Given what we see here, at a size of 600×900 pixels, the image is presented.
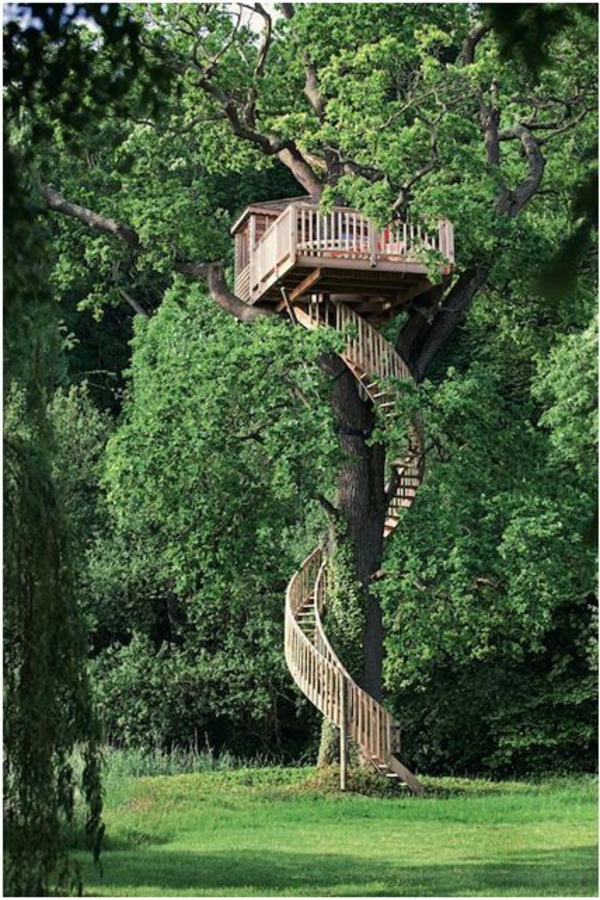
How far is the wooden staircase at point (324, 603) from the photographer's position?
15281 millimetres

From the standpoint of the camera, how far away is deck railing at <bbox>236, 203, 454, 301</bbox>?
15.1m

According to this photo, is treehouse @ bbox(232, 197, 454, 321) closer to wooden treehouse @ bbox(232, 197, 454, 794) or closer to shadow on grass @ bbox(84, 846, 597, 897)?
wooden treehouse @ bbox(232, 197, 454, 794)

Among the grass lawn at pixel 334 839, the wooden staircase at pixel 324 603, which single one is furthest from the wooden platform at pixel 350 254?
the grass lawn at pixel 334 839

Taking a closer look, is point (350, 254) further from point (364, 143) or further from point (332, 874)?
point (332, 874)

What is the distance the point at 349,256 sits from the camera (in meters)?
15.3

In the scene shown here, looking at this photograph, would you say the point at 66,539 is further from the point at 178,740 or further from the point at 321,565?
the point at 178,740

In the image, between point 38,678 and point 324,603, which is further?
point 324,603

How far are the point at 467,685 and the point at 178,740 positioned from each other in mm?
4103

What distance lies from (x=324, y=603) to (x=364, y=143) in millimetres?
5278

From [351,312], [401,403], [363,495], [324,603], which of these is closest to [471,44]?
[351,312]

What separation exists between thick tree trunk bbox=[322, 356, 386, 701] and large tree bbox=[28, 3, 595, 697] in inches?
0.8

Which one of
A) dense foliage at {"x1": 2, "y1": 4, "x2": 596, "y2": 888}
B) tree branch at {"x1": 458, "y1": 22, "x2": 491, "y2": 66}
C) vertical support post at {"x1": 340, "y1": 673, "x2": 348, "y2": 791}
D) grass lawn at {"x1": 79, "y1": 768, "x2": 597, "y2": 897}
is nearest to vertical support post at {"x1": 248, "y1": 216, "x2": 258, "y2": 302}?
dense foliage at {"x1": 2, "y1": 4, "x2": 596, "y2": 888}

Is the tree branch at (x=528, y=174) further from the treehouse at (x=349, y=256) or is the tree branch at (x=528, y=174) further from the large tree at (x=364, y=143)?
the treehouse at (x=349, y=256)

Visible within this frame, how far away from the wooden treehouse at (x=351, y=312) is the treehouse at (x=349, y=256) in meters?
0.01
